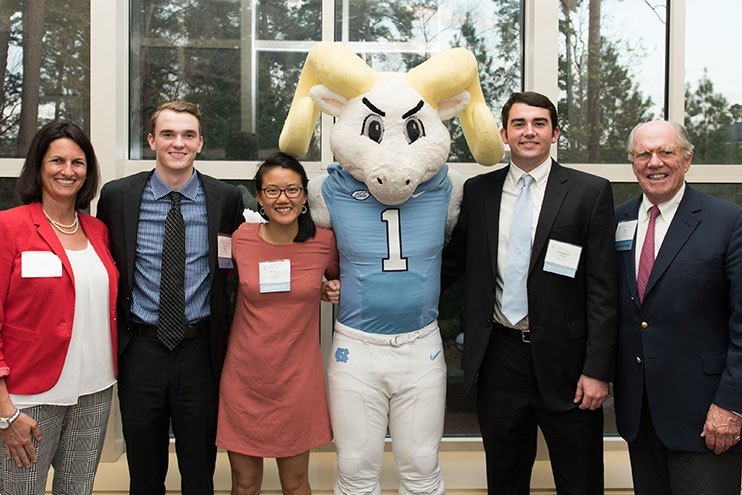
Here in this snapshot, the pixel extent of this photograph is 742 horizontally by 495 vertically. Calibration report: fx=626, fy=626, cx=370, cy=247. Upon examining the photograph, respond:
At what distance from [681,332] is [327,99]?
1.62 meters

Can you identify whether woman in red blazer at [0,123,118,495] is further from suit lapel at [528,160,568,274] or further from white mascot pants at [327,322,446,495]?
suit lapel at [528,160,568,274]

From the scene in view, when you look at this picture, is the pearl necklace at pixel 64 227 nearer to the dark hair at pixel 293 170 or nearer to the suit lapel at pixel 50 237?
the suit lapel at pixel 50 237

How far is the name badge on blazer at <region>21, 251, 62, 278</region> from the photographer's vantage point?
7.16 ft

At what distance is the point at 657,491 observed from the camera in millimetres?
2350

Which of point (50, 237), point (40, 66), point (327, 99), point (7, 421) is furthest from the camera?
point (40, 66)

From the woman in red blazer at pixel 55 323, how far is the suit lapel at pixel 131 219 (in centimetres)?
7

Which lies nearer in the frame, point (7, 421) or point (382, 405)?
point (7, 421)

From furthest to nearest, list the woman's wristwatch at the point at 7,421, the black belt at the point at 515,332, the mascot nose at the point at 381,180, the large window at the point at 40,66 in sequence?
the large window at the point at 40,66 < the black belt at the point at 515,332 < the mascot nose at the point at 381,180 < the woman's wristwatch at the point at 7,421

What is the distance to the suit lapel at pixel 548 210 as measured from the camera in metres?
2.40

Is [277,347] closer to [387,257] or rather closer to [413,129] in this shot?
[387,257]

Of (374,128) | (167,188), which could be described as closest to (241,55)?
(167,188)

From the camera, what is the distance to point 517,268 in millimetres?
2441

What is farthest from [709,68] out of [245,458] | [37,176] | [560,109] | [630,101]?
[37,176]

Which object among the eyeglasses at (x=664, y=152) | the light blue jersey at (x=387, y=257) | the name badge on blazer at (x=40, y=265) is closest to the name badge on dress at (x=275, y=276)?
the light blue jersey at (x=387, y=257)
